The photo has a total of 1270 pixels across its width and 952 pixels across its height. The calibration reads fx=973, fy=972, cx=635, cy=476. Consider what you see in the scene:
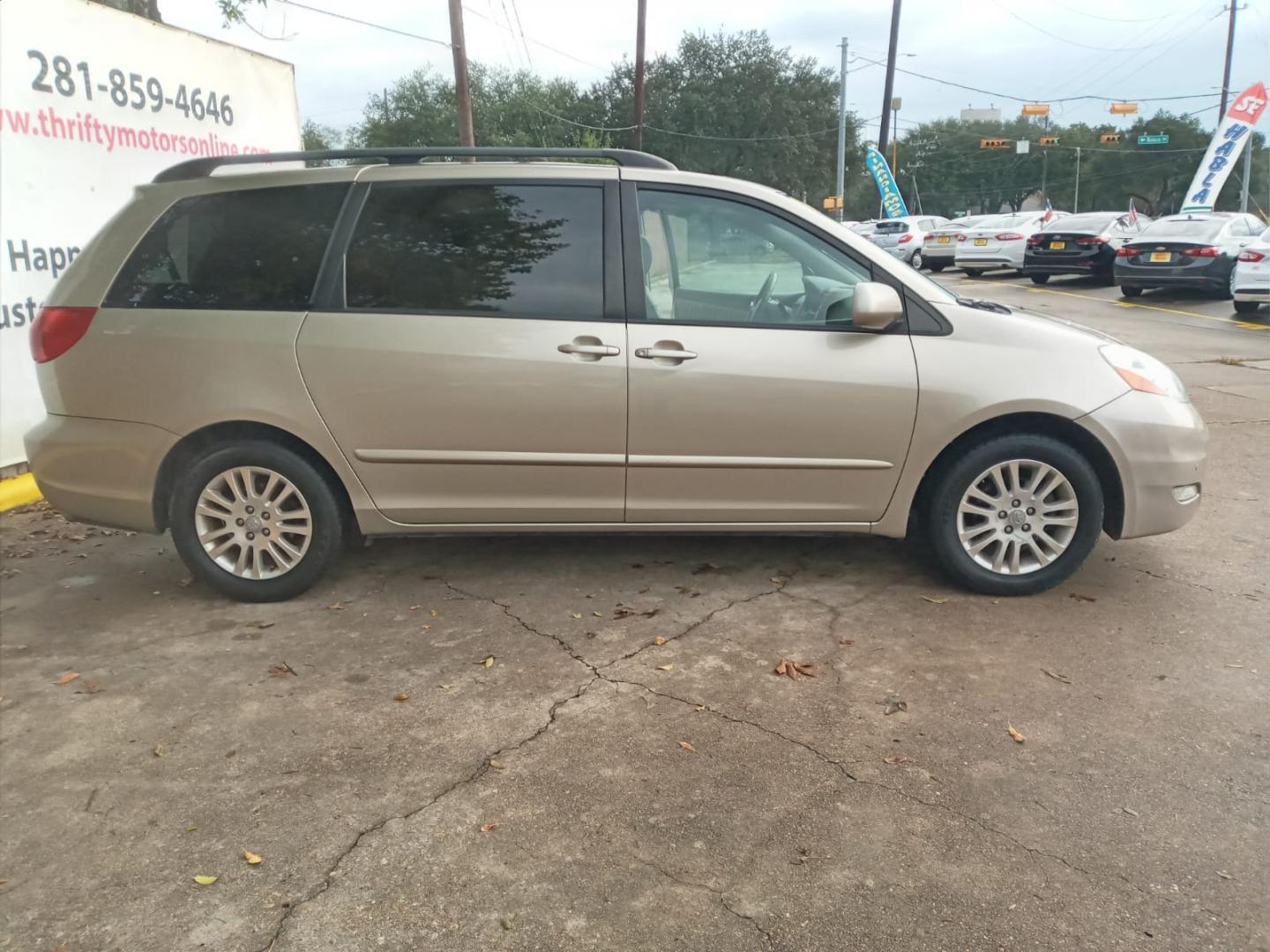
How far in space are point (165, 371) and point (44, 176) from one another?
3366 millimetres

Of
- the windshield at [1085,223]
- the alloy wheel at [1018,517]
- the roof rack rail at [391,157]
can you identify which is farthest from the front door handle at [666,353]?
the windshield at [1085,223]

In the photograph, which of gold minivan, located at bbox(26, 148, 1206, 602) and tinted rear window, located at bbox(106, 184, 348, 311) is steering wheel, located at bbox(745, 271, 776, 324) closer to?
gold minivan, located at bbox(26, 148, 1206, 602)

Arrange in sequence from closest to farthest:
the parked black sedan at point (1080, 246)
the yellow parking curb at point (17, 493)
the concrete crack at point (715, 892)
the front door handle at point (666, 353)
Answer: the concrete crack at point (715, 892) → the front door handle at point (666, 353) → the yellow parking curb at point (17, 493) → the parked black sedan at point (1080, 246)

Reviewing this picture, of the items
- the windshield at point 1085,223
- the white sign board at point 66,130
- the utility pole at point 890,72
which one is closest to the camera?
the white sign board at point 66,130

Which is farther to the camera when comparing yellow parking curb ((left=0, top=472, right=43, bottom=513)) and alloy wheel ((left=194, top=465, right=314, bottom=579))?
yellow parking curb ((left=0, top=472, right=43, bottom=513))

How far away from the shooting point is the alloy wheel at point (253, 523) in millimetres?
4137

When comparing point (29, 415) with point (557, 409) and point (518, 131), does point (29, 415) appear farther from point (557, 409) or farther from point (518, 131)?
point (518, 131)

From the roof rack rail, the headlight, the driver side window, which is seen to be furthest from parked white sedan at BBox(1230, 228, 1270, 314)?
the roof rack rail

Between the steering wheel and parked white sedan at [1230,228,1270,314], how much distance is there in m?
12.9

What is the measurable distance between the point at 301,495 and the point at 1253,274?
570 inches

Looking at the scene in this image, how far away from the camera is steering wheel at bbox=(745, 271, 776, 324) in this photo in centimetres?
411

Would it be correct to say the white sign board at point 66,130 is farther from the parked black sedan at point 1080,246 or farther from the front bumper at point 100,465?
the parked black sedan at point 1080,246

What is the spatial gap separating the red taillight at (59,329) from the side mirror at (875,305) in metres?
3.17

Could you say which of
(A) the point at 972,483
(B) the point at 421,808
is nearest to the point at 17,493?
(B) the point at 421,808
